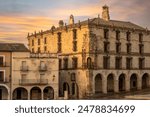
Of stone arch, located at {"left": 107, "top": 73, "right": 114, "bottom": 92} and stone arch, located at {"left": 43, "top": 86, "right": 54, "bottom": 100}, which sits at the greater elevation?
stone arch, located at {"left": 107, "top": 73, "right": 114, "bottom": 92}

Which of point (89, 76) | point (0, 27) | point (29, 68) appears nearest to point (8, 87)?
point (29, 68)

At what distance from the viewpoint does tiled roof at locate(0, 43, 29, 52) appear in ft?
37.9

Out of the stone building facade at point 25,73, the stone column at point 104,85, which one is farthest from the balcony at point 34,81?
the stone column at point 104,85

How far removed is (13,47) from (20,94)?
4.37 feet

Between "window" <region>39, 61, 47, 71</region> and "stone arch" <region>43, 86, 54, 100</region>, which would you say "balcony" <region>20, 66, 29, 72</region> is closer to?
"window" <region>39, 61, 47, 71</region>

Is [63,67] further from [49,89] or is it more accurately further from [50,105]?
[50,105]

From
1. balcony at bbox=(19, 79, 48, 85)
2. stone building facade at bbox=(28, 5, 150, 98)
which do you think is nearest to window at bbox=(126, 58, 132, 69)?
stone building facade at bbox=(28, 5, 150, 98)

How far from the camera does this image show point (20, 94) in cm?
1166

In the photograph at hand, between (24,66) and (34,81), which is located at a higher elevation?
(24,66)

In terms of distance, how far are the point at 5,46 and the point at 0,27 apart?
2.70 ft

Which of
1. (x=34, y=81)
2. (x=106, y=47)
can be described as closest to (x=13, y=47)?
(x=34, y=81)

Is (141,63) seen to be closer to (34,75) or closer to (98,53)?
(98,53)

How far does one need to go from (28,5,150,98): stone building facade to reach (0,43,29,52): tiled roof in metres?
0.25

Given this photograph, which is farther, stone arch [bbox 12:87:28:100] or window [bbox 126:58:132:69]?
window [bbox 126:58:132:69]
